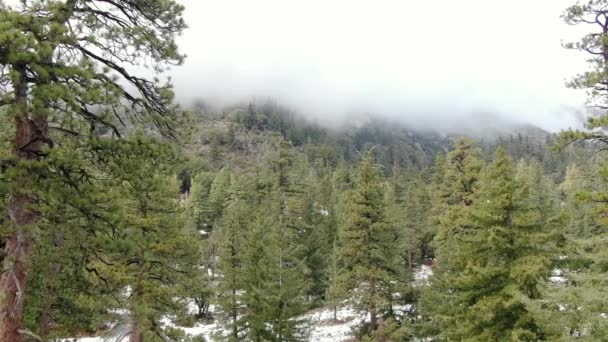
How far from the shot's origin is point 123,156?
8.72 meters

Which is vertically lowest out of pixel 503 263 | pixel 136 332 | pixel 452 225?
pixel 136 332

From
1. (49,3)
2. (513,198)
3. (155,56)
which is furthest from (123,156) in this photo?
(513,198)

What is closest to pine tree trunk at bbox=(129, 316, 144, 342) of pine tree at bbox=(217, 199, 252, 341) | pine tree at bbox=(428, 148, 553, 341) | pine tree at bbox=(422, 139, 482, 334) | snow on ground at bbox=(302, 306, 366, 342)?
pine tree at bbox=(217, 199, 252, 341)

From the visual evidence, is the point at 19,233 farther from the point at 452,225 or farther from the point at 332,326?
the point at 332,326

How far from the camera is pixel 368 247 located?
933 inches

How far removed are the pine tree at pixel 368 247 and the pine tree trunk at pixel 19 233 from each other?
1704cm

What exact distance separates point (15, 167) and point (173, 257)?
38.0ft

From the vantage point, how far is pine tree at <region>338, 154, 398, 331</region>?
76.9ft

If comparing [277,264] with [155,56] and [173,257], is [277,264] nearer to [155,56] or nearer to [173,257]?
[173,257]

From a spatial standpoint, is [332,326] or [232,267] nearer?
[232,267]

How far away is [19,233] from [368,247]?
18.1m

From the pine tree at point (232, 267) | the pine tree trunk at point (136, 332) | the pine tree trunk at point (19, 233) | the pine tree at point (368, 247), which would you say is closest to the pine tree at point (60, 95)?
the pine tree trunk at point (19, 233)

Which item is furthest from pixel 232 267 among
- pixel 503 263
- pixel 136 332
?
pixel 503 263

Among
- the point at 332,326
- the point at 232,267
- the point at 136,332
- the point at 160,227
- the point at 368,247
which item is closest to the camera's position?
the point at 136,332
